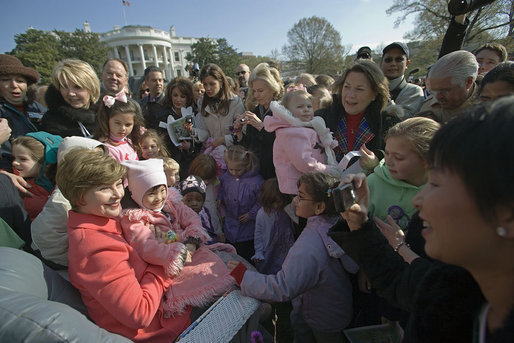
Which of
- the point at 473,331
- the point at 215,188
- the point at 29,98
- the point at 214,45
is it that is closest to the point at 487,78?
the point at 473,331

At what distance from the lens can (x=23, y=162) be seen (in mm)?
2273

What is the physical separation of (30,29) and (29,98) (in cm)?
3453

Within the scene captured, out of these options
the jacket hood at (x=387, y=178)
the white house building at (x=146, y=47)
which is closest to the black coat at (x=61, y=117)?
the jacket hood at (x=387, y=178)

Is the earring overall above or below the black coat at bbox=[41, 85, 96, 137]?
below

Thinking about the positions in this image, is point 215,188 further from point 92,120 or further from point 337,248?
point 337,248

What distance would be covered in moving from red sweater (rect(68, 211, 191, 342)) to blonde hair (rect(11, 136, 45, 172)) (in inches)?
49.0

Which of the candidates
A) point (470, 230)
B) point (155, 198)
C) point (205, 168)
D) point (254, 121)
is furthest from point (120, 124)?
point (470, 230)

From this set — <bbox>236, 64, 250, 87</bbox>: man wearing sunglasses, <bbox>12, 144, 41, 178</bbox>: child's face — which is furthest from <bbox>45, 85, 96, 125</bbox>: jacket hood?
<bbox>236, 64, 250, 87</bbox>: man wearing sunglasses

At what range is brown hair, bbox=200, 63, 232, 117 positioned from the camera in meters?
3.74

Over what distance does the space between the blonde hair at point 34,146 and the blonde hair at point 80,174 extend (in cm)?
109

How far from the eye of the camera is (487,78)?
6.72 feet

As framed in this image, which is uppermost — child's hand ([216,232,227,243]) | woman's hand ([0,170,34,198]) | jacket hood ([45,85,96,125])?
jacket hood ([45,85,96,125])

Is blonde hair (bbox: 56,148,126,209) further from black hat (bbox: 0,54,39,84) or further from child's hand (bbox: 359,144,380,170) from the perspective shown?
black hat (bbox: 0,54,39,84)

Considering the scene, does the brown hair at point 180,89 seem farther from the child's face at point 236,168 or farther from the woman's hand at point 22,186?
the woman's hand at point 22,186
